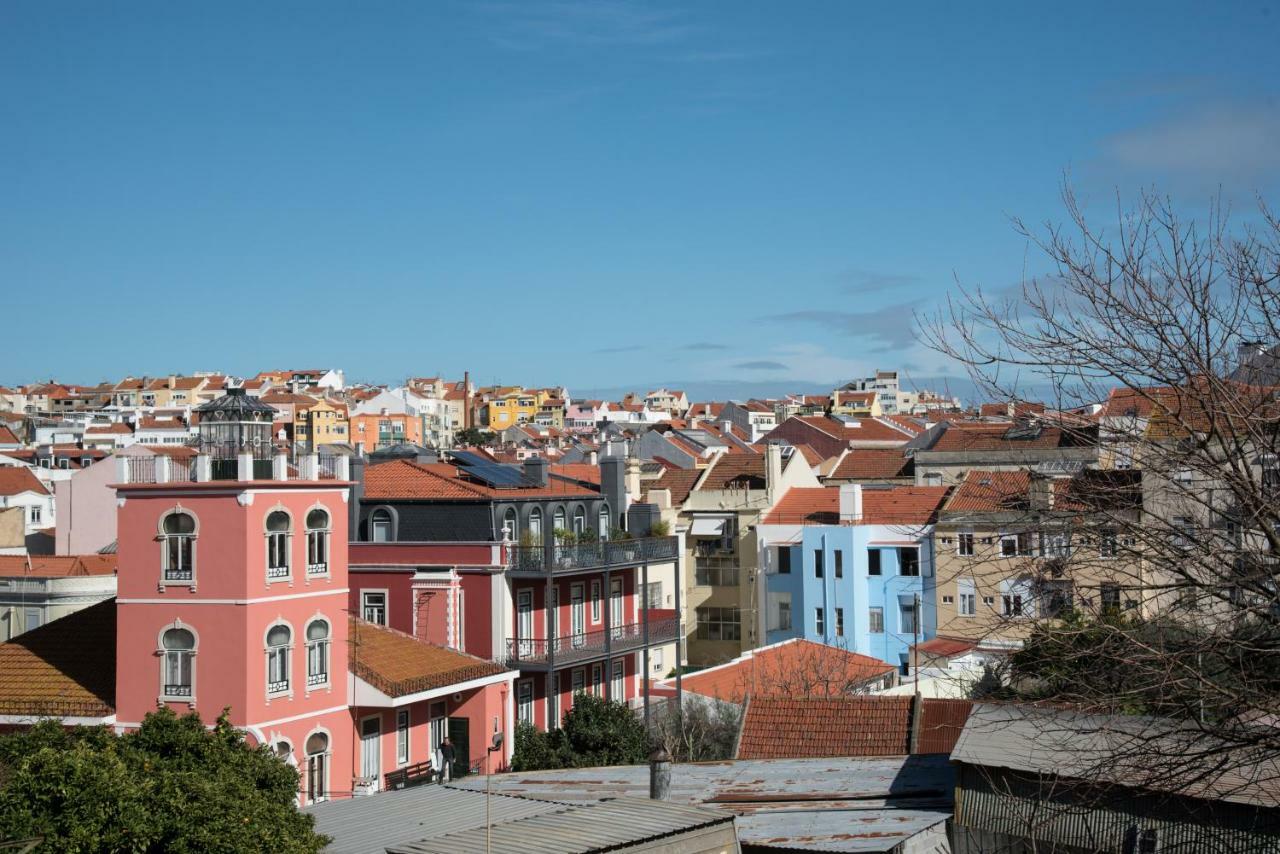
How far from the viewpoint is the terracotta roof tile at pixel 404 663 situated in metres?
24.5

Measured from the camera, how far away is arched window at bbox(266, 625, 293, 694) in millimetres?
22156

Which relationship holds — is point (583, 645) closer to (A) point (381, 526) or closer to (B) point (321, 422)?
(A) point (381, 526)

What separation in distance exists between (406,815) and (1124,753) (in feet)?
31.9

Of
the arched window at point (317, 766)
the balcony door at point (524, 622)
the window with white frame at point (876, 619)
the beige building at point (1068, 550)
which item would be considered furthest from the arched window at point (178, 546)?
the window with white frame at point (876, 619)

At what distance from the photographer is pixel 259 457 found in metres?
22.7

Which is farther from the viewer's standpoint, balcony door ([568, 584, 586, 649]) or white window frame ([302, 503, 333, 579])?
balcony door ([568, 584, 586, 649])

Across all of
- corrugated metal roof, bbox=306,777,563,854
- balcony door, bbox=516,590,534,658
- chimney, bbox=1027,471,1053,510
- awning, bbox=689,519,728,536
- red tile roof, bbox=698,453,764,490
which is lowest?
corrugated metal roof, bbox=306,777,563,854

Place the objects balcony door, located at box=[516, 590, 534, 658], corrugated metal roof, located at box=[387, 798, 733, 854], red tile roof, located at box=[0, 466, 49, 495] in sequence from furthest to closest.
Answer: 1. red tile roof, located at box=[0, 466, 49, 495]
2. balcony door, located at box=[516, 590, 534, 658]
3. corrugated metal roof, located at box=[387, 798, 733, 854]

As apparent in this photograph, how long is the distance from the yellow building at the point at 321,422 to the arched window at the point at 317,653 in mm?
96393

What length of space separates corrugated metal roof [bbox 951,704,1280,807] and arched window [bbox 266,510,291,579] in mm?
11382

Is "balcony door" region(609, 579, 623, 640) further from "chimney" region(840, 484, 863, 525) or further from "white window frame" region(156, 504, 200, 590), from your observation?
"white window frame" region(156, 504, 200, 590)

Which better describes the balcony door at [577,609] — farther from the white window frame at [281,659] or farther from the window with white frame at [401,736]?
the white window frame at [281,659]

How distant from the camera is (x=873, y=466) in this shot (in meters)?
57.9

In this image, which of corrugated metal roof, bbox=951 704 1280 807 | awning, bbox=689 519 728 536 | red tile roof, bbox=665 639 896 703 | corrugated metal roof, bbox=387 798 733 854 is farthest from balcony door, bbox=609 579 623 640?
corrugated metal roof, bbox=387 798 733 854
